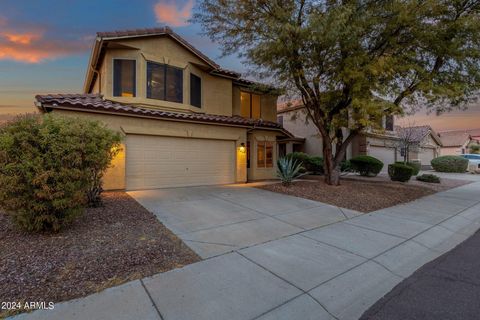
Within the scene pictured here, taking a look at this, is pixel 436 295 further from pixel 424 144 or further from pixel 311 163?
pixel 424 144

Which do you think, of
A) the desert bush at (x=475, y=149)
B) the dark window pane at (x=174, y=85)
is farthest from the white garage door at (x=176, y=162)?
the desert bush at (x=475, y=149)

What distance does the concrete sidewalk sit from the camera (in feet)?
9.36

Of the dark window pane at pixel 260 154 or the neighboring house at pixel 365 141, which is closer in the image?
the dark window pane at pixel 260 154

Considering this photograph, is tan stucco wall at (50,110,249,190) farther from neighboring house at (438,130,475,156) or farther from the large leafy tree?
neighboring house at (438,130,475,156)

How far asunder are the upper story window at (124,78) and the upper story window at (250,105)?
6.25 m

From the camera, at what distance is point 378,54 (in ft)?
32.7

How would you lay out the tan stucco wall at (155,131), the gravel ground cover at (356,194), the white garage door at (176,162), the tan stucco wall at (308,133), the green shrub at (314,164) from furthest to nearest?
1. the tan stucco wall at (308,133)
2. the green shrub at (314,164)
3. the white garage door at (176,162)
4. the tan stucco wall at (155,131)
5. the gravel ground cover at (356,194)

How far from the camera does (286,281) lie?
3.51 meters

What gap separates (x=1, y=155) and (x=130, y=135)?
579cm

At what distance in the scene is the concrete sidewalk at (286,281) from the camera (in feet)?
9.36

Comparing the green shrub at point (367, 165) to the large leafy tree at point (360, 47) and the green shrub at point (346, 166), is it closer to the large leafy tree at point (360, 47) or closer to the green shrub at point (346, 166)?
the green shrub at point (346, 166)

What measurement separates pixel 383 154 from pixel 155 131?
20.0 metres

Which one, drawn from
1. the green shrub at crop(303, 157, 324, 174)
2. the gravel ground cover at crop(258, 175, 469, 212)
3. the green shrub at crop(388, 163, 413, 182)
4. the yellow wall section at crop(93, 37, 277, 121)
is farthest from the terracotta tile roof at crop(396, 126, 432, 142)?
the yellow wall section at crop(93, 37, 277, 121)

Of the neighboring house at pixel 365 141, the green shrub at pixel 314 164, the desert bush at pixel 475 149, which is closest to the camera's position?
the green shrub at pixel 314 164
